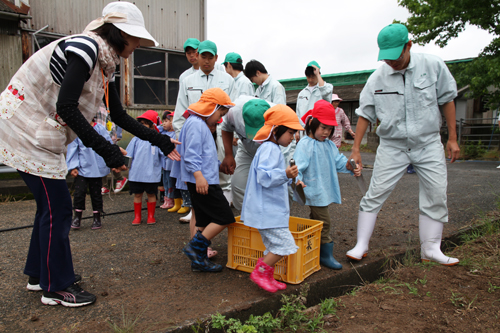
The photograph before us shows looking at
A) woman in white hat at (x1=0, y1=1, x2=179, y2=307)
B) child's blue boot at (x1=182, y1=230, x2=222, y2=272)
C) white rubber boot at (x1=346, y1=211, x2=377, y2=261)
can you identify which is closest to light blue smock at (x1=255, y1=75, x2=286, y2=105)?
white rubber boot at (x1=346, y1=211, x2=377, y2=261)

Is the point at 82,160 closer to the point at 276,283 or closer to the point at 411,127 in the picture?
the point at 276,283

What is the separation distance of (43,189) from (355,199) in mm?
5291

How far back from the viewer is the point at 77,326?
2.32 meters

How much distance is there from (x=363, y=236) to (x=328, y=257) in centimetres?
46

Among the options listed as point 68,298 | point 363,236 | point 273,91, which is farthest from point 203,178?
point 273,91

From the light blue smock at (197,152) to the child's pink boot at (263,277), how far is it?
2.89ft

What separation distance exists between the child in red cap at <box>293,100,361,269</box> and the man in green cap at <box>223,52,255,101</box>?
2066mm

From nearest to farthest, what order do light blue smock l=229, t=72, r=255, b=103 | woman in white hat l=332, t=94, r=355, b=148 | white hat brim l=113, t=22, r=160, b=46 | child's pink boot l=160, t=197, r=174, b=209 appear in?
white hat brim l=113, t=22, r=160, b=46, light blue smock l=229, t=72, r=255, b=103, child's pink boot l=160, t=197, r=174, b=209, woman in white hat l=332, t=94, r=355, b=148

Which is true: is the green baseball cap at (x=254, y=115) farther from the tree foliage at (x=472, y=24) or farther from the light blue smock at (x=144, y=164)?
the tree foliage at (x=472, y=24)

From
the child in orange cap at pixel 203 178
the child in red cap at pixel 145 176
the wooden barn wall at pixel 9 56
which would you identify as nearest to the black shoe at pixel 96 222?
the child in red cap at pixel 145 176

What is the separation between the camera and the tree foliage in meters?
13.1

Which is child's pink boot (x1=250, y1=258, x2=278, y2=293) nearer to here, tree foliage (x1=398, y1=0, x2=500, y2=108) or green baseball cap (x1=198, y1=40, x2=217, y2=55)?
green baseball cap (x1=198, y1=40, x2=217, y2=55)

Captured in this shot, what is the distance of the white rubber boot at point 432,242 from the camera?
11.6 ft

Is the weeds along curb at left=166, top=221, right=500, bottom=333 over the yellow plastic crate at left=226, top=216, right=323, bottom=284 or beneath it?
beneath
